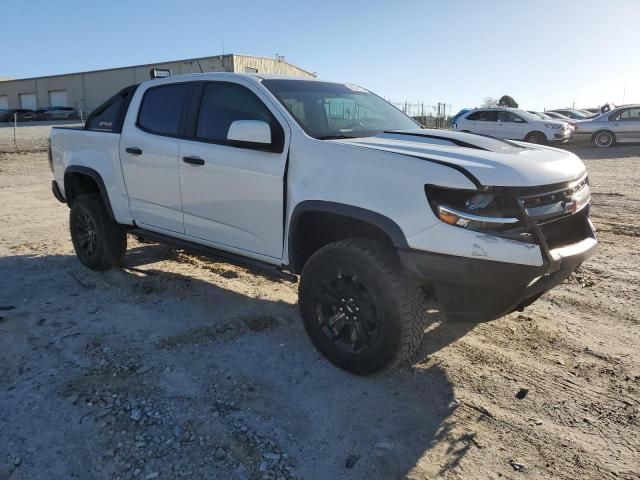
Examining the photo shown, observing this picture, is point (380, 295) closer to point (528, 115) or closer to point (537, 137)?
point (537, 137)

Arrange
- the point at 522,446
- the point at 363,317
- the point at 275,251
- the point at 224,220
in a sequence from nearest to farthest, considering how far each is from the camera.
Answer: the point at 522,446 → the point at 363,317 → the point at 275,251 → the point at 224,220

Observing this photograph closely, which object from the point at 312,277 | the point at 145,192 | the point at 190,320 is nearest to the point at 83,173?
the point at 145,192

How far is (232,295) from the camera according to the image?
16.0ft

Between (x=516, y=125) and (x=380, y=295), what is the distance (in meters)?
17.8

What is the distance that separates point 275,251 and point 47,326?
1.96m

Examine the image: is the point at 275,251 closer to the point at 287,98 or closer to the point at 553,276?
the point at 287,98

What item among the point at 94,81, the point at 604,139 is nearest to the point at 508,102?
the point at 604,139

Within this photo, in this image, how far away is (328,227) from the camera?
3648mm

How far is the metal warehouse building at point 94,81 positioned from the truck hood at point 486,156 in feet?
125

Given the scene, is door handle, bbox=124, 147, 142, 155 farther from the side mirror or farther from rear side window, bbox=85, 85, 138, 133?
the side mirror

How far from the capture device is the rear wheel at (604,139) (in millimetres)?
19578

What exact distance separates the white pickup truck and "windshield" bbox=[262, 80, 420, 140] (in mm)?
17

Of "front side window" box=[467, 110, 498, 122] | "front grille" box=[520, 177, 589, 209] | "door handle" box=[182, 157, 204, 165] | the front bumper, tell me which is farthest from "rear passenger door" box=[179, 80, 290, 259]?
"front side window" box=[467, 110, 498, 122]

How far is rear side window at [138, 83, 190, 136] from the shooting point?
4.49 metres
